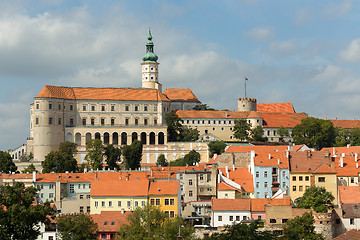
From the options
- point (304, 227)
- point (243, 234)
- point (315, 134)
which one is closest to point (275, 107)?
point (315, 134)

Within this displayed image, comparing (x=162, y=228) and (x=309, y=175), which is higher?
(x=309, y=175)

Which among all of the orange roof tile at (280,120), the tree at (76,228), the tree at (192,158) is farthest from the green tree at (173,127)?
the tree at (76,228)

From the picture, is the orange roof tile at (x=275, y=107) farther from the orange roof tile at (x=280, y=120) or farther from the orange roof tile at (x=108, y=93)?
the orange roof tile at (x=108, y=93)

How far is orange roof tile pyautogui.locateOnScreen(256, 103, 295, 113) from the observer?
7067 inches

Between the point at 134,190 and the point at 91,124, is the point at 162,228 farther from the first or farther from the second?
the point at 91,124

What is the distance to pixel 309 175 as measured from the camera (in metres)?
85.7

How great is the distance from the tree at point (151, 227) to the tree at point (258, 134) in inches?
3197

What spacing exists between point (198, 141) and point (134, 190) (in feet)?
211

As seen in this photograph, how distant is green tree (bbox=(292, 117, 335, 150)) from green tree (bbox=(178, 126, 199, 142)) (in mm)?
18792

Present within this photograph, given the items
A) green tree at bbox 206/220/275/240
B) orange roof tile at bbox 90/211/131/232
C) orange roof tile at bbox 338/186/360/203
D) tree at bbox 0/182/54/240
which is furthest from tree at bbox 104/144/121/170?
green tree at bbox 206/220/275/240

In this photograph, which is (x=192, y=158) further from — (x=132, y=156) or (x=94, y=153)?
(x=94, y=153)

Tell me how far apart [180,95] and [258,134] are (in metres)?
26.6

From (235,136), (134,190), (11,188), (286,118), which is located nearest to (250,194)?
(134,190)

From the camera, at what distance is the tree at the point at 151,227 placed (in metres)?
60.2
